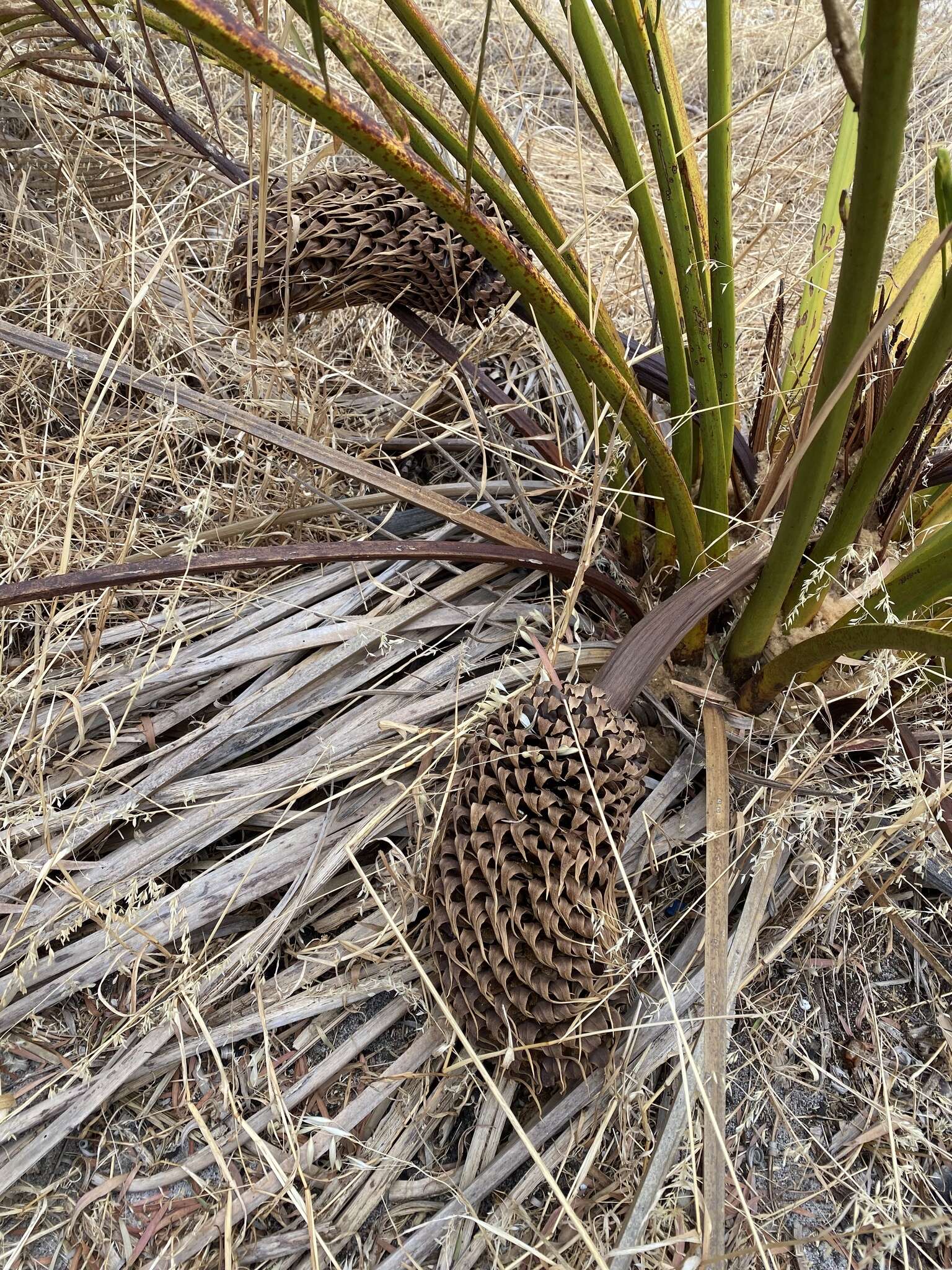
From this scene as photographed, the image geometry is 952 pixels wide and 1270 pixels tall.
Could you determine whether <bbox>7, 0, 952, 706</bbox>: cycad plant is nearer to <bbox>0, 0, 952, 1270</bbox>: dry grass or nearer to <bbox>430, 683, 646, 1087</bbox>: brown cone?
<bbox>0, 0, 952, 1270</bbox>: dry grass

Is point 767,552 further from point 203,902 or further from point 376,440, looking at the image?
point 203,902

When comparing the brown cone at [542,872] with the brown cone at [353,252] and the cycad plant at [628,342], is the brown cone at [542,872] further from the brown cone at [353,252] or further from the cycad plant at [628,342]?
the brown cone at [353,252]

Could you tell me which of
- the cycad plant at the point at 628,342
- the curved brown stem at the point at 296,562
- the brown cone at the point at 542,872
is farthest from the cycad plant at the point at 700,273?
the brown cone at the point at 542,872

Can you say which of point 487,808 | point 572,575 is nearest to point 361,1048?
point 487,808

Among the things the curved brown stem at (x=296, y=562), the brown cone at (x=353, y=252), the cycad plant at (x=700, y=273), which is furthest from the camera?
the brown cone at (x=353, y=252)

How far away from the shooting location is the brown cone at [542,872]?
71 cm

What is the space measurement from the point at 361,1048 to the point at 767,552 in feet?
2.17

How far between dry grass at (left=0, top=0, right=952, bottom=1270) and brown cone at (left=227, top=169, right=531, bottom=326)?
0.32 ft

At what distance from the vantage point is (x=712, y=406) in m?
0.86

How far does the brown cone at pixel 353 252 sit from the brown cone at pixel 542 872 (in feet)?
1.74

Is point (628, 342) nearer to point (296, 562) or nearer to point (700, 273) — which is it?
point (700, 273)

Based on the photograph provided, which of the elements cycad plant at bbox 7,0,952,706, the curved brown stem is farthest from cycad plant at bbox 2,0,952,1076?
the curved brown stem

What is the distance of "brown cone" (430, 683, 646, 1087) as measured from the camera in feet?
2.34

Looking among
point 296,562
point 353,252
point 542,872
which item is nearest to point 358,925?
point 542,872
